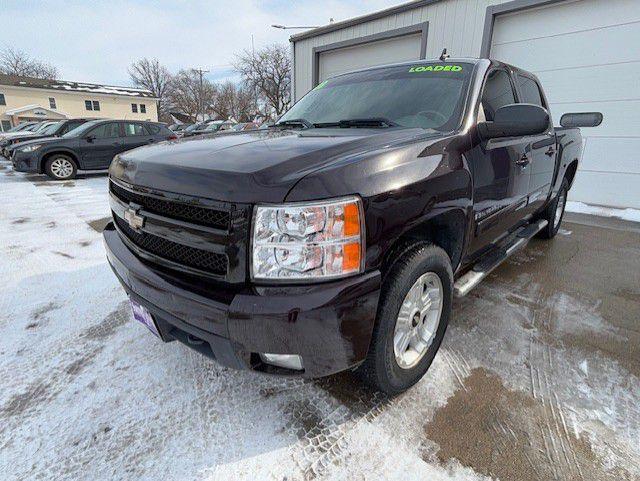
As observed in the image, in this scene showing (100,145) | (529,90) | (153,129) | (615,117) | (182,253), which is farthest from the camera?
(153,129)

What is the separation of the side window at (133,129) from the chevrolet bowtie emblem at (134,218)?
33.3 ft

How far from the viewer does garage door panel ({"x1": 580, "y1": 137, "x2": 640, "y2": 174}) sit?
647 centimetres

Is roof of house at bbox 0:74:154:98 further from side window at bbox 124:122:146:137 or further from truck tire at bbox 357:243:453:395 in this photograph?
truck tire at bbox 357:243:453:395

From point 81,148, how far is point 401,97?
10015 mm

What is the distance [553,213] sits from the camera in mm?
4516

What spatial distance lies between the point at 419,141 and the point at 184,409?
70.2 inches

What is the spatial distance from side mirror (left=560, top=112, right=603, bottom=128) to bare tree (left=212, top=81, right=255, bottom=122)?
53459 millimetres

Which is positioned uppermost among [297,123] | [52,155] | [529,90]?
[529,90]

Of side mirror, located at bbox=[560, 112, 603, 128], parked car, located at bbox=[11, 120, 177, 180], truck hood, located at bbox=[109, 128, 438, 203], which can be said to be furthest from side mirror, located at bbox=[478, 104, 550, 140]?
parked car, located at bbox=[11, 120, 177, 180]

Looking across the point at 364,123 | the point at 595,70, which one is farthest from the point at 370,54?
the point at 364,123

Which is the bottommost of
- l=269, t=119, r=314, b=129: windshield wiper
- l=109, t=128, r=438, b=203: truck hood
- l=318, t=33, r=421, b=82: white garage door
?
l=109, t=128, r=438, b=203: truck hood

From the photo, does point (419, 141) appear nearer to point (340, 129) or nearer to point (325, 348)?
point (340, 129)

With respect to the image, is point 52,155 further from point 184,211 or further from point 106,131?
point 184,211

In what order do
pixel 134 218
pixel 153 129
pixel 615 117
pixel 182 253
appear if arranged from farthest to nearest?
pixel 153 129 → pixel 615 117 → pixel 134 218 → pixel 182 253
